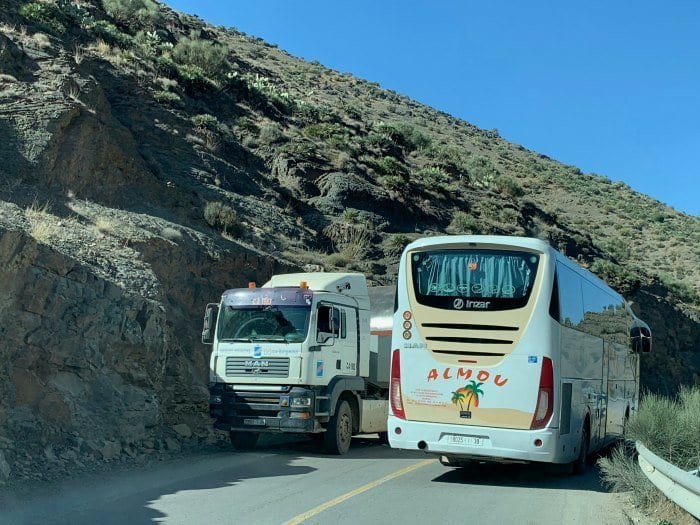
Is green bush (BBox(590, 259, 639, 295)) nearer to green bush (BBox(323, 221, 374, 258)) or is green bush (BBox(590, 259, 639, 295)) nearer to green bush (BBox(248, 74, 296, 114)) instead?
green bush (BBox(323, 221, 374, 258))

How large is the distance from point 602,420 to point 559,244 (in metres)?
34.4

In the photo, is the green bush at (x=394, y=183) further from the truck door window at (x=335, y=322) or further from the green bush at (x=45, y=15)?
the truck door window at (x=335, y=322)

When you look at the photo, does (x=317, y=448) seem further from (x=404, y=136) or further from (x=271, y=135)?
(x=404, y=136)

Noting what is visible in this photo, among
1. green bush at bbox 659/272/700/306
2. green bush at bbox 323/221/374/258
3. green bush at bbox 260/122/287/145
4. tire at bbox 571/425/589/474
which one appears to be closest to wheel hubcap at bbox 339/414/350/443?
tire at bbox 571/425/589/474

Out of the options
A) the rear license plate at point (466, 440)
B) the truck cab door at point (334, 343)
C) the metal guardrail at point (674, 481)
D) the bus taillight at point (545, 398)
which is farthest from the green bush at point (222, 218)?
the metal guardrail at point (674, 481)

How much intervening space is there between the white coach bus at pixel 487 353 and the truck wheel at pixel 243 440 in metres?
4.48

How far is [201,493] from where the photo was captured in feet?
35.1

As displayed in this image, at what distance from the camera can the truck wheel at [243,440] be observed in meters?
15.7

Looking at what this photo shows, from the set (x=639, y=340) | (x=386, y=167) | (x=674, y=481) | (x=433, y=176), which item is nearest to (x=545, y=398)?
(x=674, y=481)

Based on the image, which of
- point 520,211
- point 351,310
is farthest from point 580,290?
point 520,211

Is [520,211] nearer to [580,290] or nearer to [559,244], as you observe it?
[559,244]

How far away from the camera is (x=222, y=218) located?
28.1 meters

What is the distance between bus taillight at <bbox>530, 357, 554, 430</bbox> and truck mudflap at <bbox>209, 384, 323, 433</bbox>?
4660 mm

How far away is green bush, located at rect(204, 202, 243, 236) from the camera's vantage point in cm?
2770
